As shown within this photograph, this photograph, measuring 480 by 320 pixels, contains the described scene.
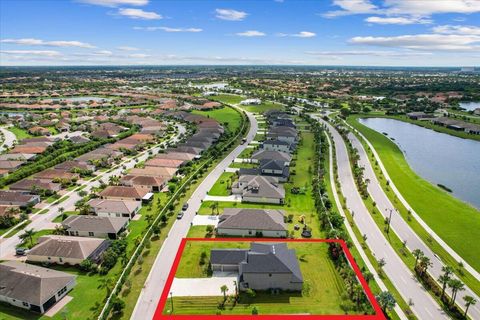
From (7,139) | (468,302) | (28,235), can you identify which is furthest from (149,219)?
(7,139)

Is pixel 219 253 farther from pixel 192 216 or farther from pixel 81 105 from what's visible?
pixel 81 105

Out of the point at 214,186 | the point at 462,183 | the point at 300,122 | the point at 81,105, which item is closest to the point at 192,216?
the point at 214,186

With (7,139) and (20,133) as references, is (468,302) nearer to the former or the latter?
(7,139)

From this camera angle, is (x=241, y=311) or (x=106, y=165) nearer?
(x=241, y=311)

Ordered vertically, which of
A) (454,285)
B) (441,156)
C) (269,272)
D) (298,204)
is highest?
(454,285)

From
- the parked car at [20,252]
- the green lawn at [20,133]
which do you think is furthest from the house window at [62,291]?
the green lawn at [20,133]

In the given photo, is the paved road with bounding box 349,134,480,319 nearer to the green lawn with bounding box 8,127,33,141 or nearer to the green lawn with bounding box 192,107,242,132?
the green lawn with bounding box 192,107,242,132

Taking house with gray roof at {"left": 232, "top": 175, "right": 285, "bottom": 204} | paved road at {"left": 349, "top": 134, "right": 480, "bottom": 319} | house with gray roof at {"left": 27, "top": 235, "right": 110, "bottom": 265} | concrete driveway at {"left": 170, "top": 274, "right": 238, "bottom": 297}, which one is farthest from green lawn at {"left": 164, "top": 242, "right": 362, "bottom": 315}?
house with gray roof at {"left": 232, "top": 175, "right": 285, "bottom": 204}
